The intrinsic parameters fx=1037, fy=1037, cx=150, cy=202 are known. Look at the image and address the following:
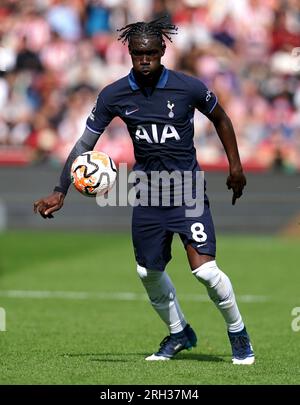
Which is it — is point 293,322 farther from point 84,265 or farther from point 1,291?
point 84,265

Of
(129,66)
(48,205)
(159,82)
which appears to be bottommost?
(48,205)

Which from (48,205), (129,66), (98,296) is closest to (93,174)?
(48,205)

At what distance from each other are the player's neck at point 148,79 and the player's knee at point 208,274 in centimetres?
142

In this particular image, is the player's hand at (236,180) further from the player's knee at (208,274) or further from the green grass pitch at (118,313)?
the green grass pitch at (118,313)

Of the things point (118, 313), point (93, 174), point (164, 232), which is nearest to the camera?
point (93, 174)

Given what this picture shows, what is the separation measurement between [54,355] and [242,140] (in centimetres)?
1277

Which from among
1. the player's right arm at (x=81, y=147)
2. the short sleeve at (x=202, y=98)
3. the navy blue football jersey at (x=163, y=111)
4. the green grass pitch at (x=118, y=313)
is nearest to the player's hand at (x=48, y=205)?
the player's right arm at (x=81, y=147)

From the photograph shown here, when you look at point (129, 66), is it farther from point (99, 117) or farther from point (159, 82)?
point (159, 82)

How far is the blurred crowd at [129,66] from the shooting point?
2052cm

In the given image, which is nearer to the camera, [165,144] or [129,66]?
[165,144]

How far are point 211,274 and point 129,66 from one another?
1435 cm

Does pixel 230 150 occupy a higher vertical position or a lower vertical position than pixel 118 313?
higher

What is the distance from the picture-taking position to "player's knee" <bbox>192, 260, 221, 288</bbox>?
25.4 ft

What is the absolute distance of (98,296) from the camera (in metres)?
13.2
